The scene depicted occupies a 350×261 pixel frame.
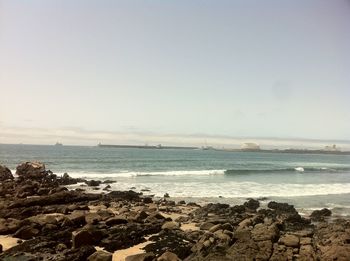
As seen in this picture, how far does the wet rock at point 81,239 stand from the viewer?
992 cm

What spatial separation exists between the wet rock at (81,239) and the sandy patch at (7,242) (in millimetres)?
1790

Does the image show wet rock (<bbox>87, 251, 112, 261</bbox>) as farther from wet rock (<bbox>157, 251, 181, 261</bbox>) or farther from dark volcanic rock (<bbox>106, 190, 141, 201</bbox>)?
dark volcanic rock (<bbox>106, 190, 141, 201</bbox>)

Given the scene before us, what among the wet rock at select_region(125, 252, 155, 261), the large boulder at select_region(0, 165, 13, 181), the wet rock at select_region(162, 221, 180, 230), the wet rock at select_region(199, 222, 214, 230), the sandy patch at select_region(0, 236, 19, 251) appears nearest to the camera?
the wet rock at select_region(125, 252, 155, 261)

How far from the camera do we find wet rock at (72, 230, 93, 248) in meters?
9.92

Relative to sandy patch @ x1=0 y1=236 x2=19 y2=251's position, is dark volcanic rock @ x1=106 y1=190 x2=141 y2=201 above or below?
below

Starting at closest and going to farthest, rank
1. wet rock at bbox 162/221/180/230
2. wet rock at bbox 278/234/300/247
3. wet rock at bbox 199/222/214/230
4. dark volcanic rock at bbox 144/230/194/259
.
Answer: wet rock at bbox 278/234/300/247 < dark volcanic rock at bbox 144/230/194/259 < wet rock at bbox 162/221/180/230 < wet rock at bbox 199/222/214/230

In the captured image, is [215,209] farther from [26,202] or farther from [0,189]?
[0,189]

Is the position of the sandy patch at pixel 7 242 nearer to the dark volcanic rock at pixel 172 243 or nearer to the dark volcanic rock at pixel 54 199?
the dark volcanic rock at pixel 172 243

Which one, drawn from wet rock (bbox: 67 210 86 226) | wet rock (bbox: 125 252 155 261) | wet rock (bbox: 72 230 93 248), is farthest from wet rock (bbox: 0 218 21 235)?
wet rock (bbox: 125 252 155 261)

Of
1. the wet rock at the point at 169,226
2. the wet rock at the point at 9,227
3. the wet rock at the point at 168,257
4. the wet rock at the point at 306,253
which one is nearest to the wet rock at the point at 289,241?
the wet rock at the point at 306,253

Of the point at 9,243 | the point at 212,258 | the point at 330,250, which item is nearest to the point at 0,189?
the point at 9,243

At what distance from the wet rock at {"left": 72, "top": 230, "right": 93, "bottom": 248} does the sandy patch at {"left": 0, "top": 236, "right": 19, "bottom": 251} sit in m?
1.79

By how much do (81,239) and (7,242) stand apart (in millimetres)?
2326

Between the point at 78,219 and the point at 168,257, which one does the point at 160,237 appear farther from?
the point at 78,219
